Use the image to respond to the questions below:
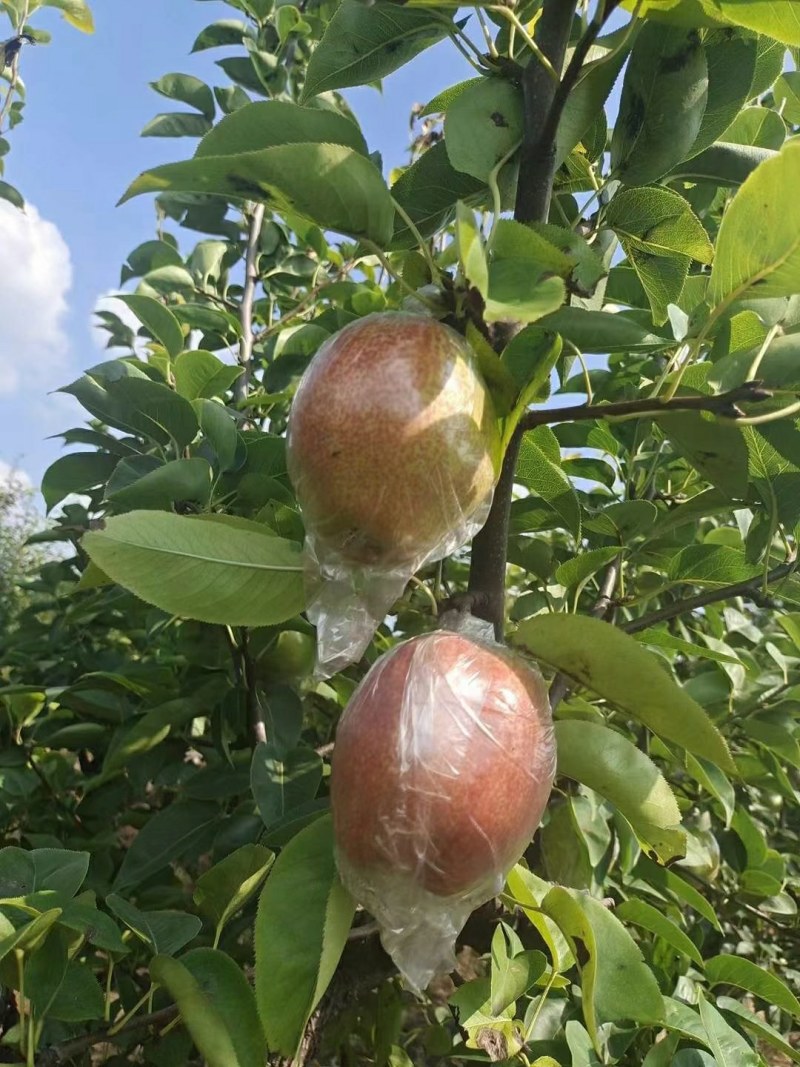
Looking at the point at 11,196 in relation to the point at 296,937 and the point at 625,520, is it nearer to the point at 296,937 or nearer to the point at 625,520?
the point at 625,520

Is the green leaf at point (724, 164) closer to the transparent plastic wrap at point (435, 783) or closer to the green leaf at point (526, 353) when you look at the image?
the green leaf at point (526, 353)

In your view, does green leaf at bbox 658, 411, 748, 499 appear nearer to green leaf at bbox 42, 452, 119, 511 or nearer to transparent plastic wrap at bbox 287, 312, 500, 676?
transparent plastic wrap at bbox 287, 312, 500, 676

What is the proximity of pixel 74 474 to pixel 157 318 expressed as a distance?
0.27 metres

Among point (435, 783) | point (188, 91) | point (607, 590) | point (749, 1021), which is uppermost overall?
point (188, 91)

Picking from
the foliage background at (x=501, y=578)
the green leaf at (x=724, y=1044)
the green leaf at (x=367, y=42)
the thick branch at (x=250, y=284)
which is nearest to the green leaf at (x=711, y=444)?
the foliage background at (x=501, y=578)

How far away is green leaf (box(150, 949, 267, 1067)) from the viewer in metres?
0.69

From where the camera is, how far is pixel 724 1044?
0.87m

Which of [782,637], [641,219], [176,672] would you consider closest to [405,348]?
[641,219]

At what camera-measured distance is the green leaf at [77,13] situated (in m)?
2.31

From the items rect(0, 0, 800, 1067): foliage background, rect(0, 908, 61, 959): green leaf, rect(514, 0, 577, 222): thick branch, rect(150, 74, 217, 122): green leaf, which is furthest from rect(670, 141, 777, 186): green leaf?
rect(150, 74, 217, 122): green leaf

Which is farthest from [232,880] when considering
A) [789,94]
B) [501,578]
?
[789,94]

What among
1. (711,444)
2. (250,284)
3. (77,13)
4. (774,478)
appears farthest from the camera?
(77,13)

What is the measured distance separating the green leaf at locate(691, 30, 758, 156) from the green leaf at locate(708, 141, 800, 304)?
253 millimetres

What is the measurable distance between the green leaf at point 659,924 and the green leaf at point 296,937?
49 centimetres
